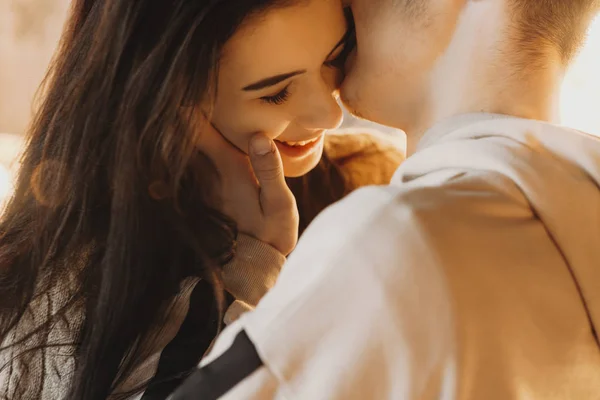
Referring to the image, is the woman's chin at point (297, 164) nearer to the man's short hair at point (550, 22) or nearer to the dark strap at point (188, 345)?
the dark strap at point (188, 345)

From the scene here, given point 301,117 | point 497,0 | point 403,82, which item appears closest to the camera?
point 497,0

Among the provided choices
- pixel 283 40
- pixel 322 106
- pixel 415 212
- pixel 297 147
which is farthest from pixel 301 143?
pixel 415 212

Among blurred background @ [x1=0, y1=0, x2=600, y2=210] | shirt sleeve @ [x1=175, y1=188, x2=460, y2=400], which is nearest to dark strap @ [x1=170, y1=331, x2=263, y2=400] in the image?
shirt sleeve @ [x1=175, y1=188, x2=460, y2=400]

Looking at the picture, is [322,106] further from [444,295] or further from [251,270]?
[444,295]

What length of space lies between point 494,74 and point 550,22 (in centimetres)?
9

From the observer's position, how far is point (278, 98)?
817mm

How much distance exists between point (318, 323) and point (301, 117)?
1.60ft

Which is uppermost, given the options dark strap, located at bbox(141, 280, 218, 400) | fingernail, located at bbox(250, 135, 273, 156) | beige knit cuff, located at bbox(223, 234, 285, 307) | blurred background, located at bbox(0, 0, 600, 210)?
blurred background, located at bbox(0, 0, 600, 210)

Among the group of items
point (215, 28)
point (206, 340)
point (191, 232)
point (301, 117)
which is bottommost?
point (206, 340)

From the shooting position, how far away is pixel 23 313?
85 centimetres

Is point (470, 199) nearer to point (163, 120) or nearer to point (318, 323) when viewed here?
point (318, 323)

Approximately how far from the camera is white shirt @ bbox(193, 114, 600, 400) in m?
0.40

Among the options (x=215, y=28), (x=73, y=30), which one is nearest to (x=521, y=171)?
(x=215, y=28)

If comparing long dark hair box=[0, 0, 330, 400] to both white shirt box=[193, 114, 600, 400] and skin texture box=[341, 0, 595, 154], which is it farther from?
white shirt box=[193, 114, 600, 400]
